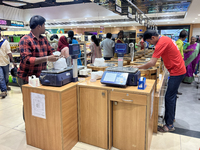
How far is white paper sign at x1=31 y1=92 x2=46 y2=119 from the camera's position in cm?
A: 204

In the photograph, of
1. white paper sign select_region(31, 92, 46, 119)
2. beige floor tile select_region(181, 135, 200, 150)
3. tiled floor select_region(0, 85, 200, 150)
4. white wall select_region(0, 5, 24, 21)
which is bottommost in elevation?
beige floor tile select_region(181, 135, 200, 150)

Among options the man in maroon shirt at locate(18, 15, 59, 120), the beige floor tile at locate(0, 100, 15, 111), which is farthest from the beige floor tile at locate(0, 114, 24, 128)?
the man in maroon shirt at locate(18, 15, 59, 120)

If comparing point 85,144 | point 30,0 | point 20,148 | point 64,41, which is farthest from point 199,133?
point 30,0

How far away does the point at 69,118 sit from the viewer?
6.96 ft

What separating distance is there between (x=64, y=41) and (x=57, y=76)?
2.17 metres

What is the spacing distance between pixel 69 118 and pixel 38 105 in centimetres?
43

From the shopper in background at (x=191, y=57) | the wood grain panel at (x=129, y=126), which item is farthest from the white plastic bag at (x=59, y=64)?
the shopper in background at (x=191, y=57)

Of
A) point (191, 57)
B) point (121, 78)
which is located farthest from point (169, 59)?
point (191, 57)

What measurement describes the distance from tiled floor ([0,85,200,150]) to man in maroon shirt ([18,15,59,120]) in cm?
90

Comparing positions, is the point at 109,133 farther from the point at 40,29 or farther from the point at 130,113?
the point at 40,29

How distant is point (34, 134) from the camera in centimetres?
221

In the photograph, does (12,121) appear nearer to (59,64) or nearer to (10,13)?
(59,64)

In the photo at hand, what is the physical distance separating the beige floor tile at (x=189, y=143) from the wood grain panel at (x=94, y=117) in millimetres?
1122

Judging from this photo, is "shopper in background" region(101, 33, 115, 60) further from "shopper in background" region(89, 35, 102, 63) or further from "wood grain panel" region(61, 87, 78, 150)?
"wood grain panel" region(61, 87, 78, 150)
